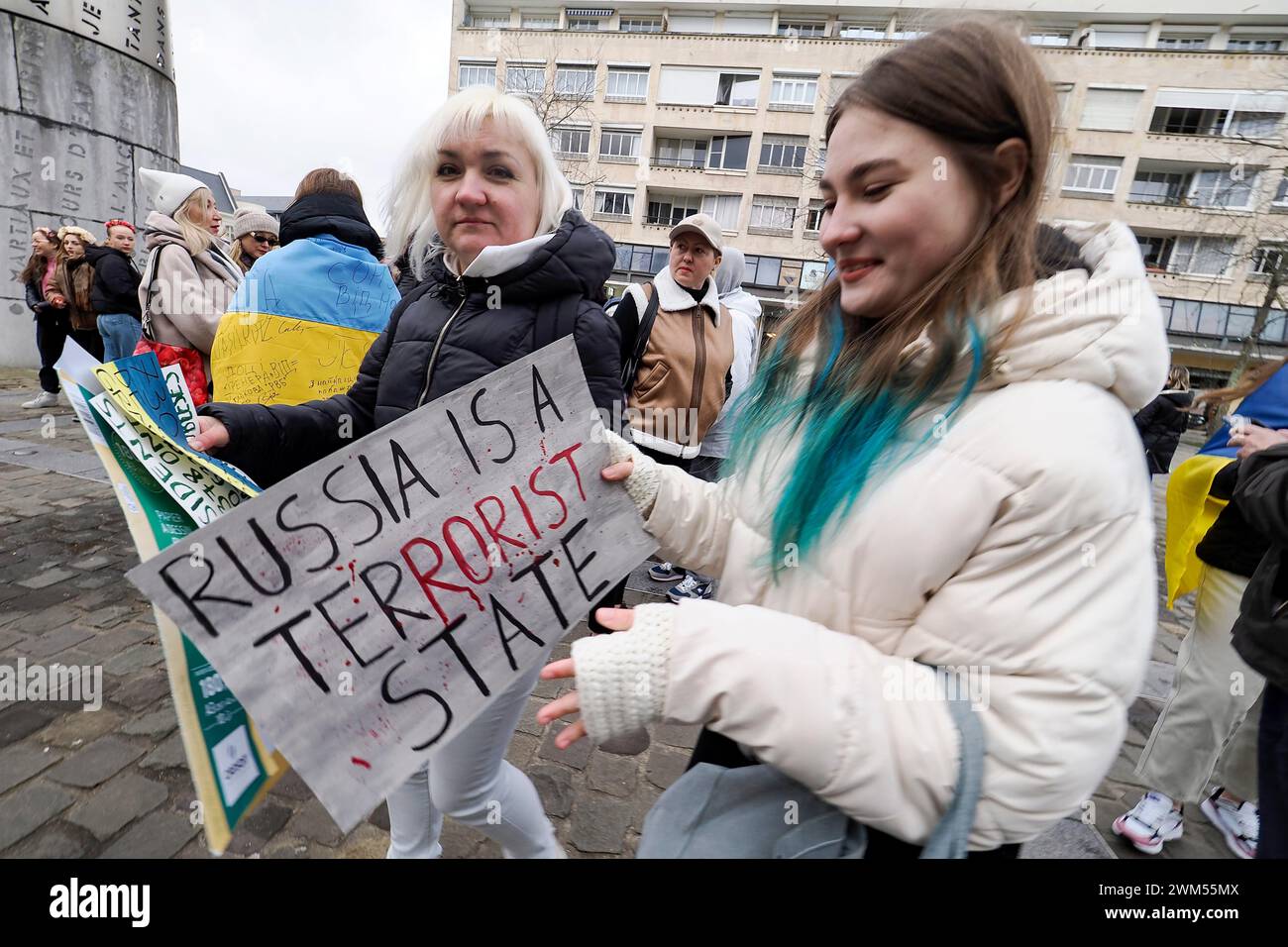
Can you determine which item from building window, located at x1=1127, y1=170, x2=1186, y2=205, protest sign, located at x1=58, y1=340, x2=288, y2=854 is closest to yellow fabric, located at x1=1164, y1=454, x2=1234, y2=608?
protest sign, located at x1=58, y1=340, x2=288, y2=854

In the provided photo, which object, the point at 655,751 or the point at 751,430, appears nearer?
the point at 751,430

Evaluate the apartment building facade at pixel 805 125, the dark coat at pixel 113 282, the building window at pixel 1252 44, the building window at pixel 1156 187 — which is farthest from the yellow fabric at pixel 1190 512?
the building window at pixel 1252 44

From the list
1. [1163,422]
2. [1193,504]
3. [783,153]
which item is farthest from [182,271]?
[783,153]

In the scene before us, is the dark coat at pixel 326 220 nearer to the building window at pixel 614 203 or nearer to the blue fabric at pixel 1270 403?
the blue fabric at pixel 1270 403

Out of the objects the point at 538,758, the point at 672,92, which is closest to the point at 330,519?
the point at 538,758

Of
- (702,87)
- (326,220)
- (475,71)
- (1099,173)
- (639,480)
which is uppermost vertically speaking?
(475,71)

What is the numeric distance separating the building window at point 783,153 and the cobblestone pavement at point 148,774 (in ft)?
91.8

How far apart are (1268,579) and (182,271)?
407cm

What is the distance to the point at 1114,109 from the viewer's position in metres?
25.1

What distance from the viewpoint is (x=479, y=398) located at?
1.13 metres

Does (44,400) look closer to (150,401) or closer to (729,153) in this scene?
(150,401)

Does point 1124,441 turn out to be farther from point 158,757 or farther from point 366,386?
point 158,757

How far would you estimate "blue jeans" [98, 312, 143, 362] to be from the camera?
5.26m

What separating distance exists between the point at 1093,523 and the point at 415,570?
1016mm
